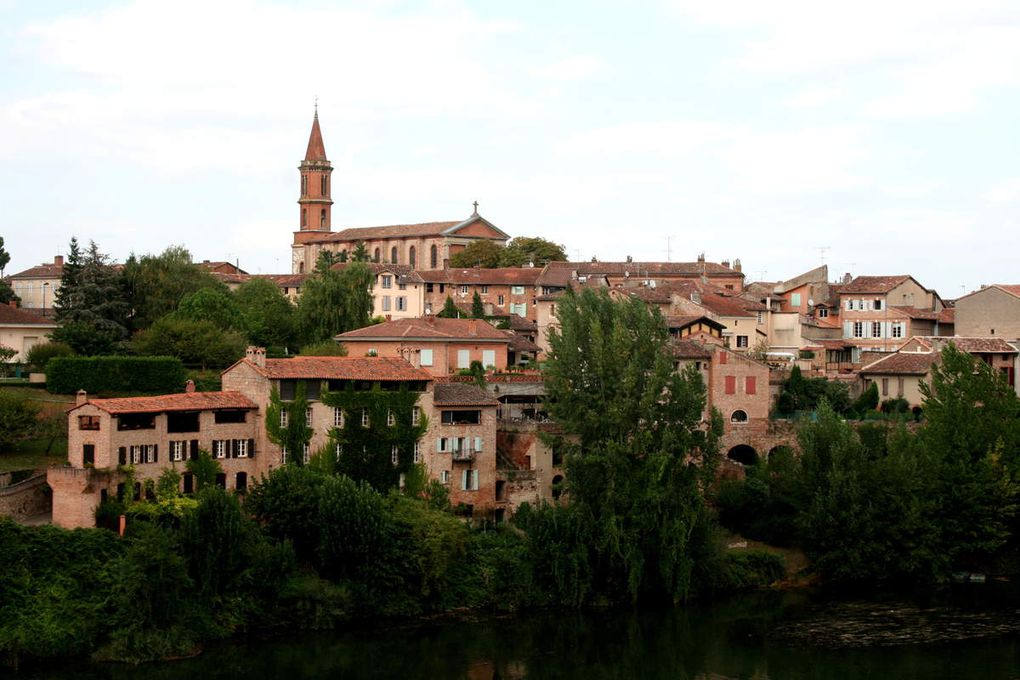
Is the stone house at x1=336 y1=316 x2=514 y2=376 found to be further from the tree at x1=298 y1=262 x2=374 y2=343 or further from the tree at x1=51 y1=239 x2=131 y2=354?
the tree at x1=51 y1=239 x2=131 y2=354

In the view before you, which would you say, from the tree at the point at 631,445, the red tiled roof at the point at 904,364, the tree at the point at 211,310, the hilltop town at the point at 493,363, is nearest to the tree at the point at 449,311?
the hilltop town at the point at 493,363

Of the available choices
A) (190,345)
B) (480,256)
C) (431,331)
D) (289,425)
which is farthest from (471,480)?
(480,256)

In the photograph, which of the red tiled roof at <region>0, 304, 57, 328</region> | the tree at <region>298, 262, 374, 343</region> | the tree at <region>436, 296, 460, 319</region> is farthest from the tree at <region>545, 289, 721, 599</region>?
the tree at <region>436, 296, 460, 319</region>

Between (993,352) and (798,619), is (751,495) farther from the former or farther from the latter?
(993,352)

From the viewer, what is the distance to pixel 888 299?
250 ft

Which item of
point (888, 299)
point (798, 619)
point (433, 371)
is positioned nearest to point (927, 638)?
point (798, 619)

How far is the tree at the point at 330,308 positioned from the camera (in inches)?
2648

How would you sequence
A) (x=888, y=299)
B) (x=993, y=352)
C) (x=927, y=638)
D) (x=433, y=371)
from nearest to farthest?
(x=927, y=638)
(x=433, y=371)
(x=993, y=352)
(x=888, y=299)

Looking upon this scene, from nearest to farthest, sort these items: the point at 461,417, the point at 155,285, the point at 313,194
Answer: the point at 461,417
the point at 155,285
the point at 313,194

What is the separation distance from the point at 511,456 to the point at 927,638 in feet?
52.7

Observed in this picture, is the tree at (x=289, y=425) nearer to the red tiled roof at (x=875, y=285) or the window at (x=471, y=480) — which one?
the window at (x=471, y=480)

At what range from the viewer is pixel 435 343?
191 ft

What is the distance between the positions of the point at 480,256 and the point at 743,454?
41.0 meters

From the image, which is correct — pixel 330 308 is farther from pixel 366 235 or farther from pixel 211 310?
pixel 366 235
